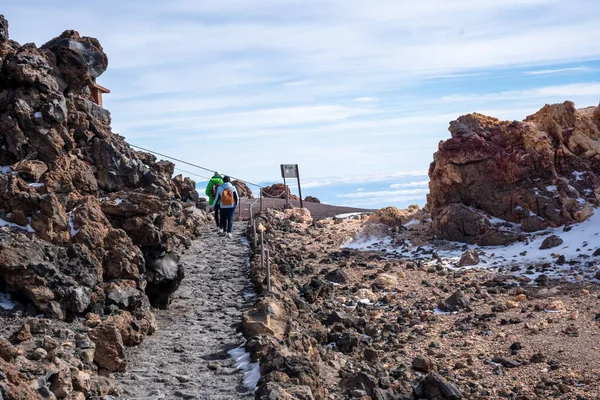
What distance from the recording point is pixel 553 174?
2542 centimetres

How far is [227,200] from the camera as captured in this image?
20.1 meters

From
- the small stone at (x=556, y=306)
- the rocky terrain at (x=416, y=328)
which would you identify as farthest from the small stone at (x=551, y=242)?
the small stone at (x=556, y=306)

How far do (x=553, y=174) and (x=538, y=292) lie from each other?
766 cm

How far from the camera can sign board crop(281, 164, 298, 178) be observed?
31625 mm

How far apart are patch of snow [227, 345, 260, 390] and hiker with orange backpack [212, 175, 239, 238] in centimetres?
893

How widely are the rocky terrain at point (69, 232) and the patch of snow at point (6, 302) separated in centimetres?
7

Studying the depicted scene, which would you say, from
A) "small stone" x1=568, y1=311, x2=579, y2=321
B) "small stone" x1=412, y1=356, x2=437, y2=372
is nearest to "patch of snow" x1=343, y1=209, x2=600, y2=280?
"small stone" x1=568, y1=311, x2=579, y2=321

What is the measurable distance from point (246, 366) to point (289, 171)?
21.8 m

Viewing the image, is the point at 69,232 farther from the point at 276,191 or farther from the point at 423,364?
the point at 276,191

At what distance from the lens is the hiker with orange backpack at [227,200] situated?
65.3 ft

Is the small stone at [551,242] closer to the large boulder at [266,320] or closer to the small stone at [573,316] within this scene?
the small stone at [573,316]

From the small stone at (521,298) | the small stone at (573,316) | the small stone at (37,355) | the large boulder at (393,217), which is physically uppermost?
the large boulder at (393,217)

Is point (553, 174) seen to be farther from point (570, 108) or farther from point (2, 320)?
point (2, 320)

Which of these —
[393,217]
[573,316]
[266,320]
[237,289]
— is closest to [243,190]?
[393,217]
